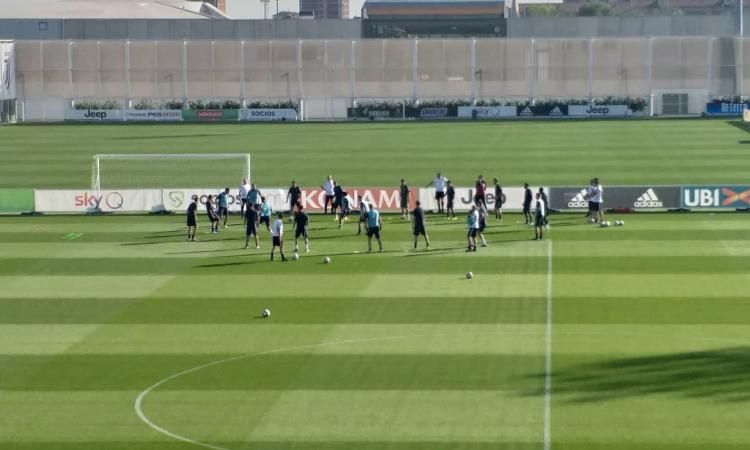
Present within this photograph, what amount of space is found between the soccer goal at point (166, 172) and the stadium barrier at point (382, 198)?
4.64 meters

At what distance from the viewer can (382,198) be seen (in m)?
49.0

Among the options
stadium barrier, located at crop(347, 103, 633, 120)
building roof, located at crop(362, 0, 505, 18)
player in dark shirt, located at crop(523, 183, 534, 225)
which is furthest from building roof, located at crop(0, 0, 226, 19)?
player in dark shirt, located at crop(523, 183, 534, 225)

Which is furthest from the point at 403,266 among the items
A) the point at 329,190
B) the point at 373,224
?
the point at 329,190

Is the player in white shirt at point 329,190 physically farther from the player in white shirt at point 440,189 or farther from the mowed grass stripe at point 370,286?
the mowed grass stripe at point 370,286

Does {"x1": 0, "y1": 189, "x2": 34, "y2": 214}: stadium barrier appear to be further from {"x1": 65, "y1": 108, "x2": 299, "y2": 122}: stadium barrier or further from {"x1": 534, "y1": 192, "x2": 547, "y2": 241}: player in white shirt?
{"x1": 65, "y1": 108, "x2": 299, "y2": 122}: stadium barrier

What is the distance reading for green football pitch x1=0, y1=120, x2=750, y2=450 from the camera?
19.6m

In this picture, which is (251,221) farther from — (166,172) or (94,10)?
(94,10)

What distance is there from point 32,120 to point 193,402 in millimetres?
91346

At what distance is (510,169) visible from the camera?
62.1 meters

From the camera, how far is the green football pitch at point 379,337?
19.6 m

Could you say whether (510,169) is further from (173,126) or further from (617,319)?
(173,126)

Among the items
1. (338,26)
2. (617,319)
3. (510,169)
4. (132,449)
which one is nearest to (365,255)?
(617,319)

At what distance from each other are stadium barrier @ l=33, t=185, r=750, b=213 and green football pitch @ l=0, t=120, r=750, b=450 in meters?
1.61

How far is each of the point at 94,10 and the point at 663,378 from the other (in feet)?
486
